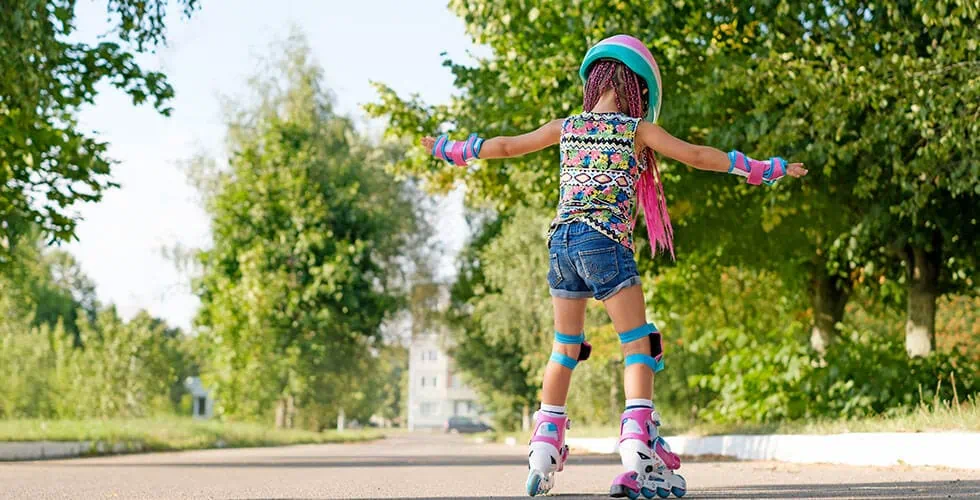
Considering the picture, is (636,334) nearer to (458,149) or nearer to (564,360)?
(564,360)

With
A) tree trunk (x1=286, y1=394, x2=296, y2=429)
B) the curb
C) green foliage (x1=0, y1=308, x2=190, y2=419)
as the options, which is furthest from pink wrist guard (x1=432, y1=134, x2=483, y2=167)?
tree trunk (x1=286, y1=394, x2=296, y2=429)

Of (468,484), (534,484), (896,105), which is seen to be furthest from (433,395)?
(534,484)

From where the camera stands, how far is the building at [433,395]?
153500mm

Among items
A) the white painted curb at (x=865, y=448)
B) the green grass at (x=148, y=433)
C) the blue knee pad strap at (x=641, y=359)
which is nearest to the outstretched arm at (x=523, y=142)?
the blue knee pad strap at (x=641, y=359)

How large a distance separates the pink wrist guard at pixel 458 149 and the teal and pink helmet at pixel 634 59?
61 cm

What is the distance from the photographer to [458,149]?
Result: 5871mm

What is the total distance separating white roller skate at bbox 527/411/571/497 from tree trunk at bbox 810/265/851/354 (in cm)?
1414

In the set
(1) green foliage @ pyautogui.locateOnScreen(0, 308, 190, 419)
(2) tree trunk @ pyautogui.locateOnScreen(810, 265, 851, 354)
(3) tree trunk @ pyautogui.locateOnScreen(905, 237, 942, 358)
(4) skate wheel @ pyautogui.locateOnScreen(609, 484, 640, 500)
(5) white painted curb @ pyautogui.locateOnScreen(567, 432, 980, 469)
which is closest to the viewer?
(4) skate wheel @ pyautogui.locateOnScreen(609, 484, 640, 500)

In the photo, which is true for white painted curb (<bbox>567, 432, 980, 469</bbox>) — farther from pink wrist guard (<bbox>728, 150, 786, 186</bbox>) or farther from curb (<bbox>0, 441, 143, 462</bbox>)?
curb (<bbox>0, 441, 143, 462</bbox>)

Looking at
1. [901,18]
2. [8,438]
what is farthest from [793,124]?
[8,438]

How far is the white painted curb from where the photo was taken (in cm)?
799

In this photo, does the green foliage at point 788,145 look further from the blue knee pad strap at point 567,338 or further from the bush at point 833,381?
the blue knee pad strap at point 567,338

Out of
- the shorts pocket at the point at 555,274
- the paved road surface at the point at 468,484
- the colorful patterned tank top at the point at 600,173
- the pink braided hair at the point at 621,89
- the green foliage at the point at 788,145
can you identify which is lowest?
the paved road surface at the point at 468,484

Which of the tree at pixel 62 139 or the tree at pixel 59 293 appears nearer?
the tree at pixel 62 139
